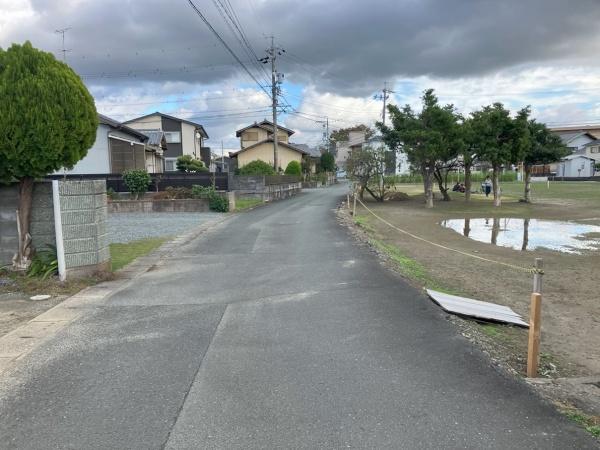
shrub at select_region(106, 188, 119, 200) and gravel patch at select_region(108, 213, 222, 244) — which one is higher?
shrub at select_region(106, 188, 119, 200)

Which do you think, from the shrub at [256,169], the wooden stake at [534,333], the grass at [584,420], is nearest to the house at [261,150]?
the shrub at [256,169]

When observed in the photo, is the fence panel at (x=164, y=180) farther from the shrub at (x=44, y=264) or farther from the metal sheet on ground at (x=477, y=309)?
the metal sheet on ground at (x=477, y=309)

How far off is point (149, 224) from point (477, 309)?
13.7m

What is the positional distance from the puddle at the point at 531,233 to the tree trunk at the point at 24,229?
1244 centimetres

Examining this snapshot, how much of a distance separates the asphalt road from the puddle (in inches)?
372

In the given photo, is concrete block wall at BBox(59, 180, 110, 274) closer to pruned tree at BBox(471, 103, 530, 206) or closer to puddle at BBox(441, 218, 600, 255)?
puddle at BBox(441, 218, 600, 255)

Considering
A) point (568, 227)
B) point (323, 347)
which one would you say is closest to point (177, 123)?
point (568, 227)

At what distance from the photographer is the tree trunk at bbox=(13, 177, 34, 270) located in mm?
7777

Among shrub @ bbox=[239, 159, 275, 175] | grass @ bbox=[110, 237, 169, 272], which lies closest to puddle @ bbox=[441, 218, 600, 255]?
grass @ bbox=[110, 237, 169, 272]

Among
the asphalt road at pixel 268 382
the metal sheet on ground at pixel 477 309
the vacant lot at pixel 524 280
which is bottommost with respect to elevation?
the vacant lot at pixel 524 280

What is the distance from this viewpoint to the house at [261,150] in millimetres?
57688

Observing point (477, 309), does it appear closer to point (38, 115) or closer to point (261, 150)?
point (38, 115)

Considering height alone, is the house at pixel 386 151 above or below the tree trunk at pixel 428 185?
above

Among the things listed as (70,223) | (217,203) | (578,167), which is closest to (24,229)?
(70,223)
